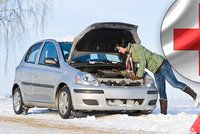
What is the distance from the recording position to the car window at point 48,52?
10625 mm

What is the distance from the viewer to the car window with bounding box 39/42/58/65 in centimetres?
1062

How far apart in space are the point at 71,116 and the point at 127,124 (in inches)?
73.4

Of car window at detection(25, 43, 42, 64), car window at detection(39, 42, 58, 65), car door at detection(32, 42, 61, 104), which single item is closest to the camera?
car door at detection(32, 42, 61, 104)

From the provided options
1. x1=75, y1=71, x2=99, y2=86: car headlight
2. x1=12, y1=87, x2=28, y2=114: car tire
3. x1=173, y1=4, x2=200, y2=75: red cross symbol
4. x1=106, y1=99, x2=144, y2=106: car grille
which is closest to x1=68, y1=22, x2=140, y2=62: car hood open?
x1=75, y1=71, x2=99, y2=86: car headlight

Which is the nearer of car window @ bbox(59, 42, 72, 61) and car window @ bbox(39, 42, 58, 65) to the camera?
car window @ bbox(59, 42, 72, 61)

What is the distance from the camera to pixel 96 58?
35.2ft

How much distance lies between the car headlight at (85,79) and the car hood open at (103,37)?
70cm

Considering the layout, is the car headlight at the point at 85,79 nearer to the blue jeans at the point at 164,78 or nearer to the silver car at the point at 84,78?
the silver car at the point at 84,78

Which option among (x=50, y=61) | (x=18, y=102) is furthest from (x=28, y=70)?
(x=50, y=61)

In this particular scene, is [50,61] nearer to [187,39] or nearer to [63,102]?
[63,102]

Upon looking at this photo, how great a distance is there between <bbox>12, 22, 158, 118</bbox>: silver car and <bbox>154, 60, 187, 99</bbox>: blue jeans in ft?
0.53

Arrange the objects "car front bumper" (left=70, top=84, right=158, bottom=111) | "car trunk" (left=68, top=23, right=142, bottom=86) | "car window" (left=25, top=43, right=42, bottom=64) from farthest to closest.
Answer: "car window" (left=25, top=43, right=42, bottom=64) < "car trunk" (left=68, top=23, right=142, bottom=86) < "car front bumper" (left=70, top=84, right=158, bottom=111)

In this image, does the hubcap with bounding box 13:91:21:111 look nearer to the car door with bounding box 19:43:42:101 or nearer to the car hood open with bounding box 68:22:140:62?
the car door with bounding box 19:43:42:101

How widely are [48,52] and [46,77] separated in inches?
31.0
